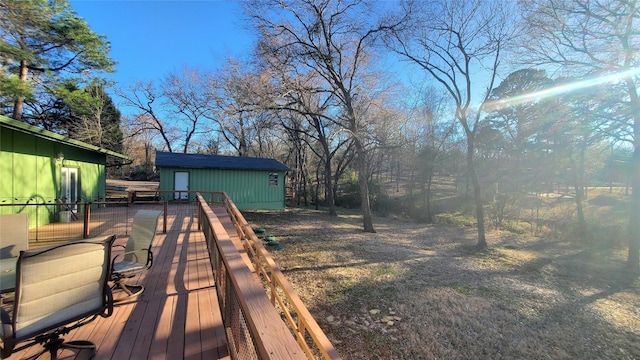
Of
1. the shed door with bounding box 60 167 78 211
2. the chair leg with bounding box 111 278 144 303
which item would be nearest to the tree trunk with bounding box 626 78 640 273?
the chair leg with bounding box 111 278 144 303

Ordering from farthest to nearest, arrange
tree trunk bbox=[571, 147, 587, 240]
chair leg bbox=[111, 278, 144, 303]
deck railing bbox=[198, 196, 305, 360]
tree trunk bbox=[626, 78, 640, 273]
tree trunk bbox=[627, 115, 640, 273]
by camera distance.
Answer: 1. tree trunk bbox=[571, 147, 587, 240]
2. tree trunk bbox=[627, 115, 640, 273]
3. tree trunk bbox=[626, 78, 640, 273]
4. chair leg bbox=[111, 278, 144, 303]
5. deck railing bbox=[198, 196, 305, 360]

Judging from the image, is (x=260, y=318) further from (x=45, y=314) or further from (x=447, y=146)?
(x=447, y=146)

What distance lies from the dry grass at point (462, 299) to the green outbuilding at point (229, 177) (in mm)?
5221

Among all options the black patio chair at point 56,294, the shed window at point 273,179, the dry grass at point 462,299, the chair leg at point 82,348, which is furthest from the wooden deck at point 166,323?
the shed window at point 273,179

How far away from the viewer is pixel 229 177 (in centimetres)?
1429

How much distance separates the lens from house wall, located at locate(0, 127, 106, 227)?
623 cm

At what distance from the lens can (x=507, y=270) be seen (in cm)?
777

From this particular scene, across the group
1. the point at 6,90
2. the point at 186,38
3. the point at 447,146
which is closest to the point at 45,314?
the point at 6,90

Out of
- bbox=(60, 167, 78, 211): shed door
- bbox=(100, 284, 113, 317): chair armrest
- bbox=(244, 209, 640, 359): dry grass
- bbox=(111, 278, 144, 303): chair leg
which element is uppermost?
bbox=(60, 167, 78, 211): shed door

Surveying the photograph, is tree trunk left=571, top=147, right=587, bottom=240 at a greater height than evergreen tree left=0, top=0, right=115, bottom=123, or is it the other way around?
evergreen tree left=0, top=0, right=115, bottom=123

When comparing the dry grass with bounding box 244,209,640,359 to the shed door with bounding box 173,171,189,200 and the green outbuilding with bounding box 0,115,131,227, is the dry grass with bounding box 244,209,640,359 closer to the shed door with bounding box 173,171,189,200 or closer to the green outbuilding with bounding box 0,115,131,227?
the green outbuilding with bounding box 0,115,131,227

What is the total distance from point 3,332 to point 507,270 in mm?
9706

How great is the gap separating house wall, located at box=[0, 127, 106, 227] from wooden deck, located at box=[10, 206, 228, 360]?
539cm

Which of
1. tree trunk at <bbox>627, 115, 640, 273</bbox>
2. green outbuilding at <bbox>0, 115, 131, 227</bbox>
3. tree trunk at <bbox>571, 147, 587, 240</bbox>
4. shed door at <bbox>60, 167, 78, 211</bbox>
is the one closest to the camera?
green outbuilding at <bbox>0, 115, 131, 227</bbox>
